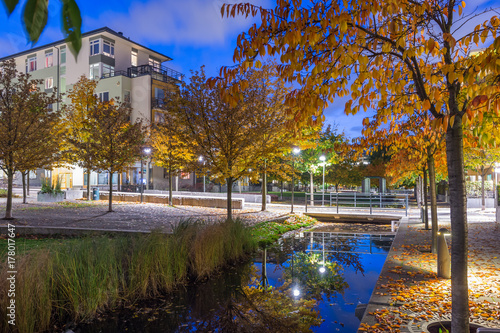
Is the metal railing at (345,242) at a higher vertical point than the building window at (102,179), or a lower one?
lower

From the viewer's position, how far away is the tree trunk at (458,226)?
3.54 m

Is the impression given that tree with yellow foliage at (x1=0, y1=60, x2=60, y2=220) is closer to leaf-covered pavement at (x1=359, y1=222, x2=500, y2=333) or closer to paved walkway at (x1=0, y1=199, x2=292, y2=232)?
paved walkway at (x1=0, y1=199, x2=292, y2=232)

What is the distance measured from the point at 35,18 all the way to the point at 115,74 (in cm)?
4352

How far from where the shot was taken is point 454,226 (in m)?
3.61

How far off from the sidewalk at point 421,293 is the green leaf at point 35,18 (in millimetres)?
4648

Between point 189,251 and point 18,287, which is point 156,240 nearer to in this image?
point 189,251

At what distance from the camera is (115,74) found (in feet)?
133

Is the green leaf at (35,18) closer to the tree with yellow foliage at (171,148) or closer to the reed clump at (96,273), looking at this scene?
the reed clump at (96,273)

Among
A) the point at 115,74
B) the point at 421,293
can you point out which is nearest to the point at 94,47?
the point at 115,74

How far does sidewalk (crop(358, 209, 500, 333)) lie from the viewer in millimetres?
4613

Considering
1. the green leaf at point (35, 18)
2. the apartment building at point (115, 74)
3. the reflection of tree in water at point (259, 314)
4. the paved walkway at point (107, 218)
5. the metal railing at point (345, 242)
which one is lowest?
the metal railing at point (345, 242)

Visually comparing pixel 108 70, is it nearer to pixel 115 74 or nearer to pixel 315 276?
pixel 115 74

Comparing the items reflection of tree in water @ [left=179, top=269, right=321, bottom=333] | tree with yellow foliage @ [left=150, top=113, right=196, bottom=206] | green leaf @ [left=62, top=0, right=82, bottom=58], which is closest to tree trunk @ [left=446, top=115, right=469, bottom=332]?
reflection of tree in water @ [left=179, top=269, right=321, bottom=333]

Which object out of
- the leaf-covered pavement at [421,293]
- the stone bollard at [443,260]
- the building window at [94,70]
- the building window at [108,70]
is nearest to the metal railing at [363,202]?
the leaf-covered pavement at [421,293]
